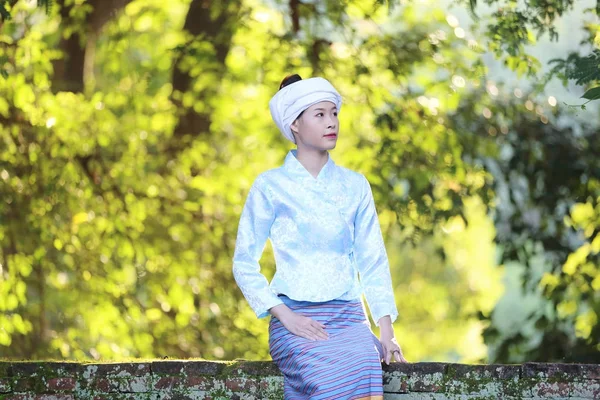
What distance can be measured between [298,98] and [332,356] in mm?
796

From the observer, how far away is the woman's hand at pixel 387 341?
9.84ft

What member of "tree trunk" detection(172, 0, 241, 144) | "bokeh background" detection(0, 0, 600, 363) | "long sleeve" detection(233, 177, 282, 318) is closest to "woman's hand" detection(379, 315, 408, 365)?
"long sleeve" detection(233, 177, 282, 318)

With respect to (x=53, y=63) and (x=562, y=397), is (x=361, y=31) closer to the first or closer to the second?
(x=53, y=63)

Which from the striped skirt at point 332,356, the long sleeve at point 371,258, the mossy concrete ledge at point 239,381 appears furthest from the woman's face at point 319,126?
the mossy concrete ledge at point 239,381

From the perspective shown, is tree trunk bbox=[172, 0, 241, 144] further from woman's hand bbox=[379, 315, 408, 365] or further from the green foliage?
woman's hand bbox=[379, 315, 408, 365]

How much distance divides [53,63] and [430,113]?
3096 mm

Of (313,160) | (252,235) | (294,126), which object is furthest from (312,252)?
(294,126)

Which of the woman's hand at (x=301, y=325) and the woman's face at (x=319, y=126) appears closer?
the woman's hand at (x=301, y=325)

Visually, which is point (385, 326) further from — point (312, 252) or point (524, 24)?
point (524, 24)

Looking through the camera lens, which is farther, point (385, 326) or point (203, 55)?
point (203, 55)

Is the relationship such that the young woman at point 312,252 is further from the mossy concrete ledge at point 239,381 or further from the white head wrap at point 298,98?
the mossy concrete ledge at point 239,381

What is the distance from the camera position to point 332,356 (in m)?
2.84

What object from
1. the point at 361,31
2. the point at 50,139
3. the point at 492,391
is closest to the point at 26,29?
the point at 50,139

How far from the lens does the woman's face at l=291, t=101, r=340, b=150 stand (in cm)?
304
